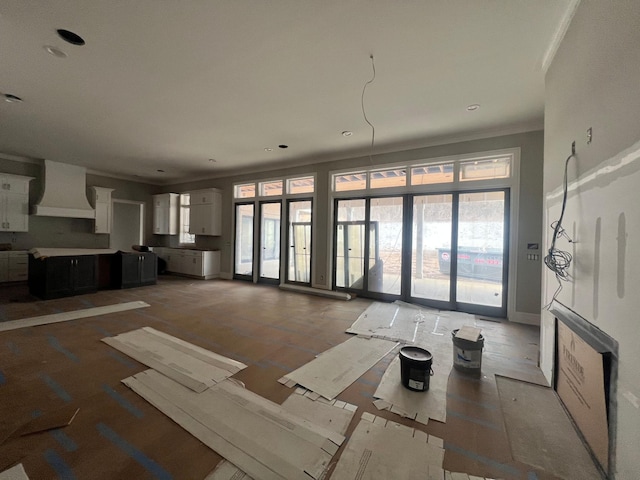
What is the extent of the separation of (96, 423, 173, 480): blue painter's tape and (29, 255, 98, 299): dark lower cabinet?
4.77 metres

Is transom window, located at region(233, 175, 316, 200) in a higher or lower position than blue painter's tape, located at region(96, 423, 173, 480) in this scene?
higher

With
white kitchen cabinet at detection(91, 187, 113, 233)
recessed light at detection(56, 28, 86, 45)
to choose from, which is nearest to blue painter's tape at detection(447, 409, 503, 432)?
recessed light at detection(56, 28, 86, 45)

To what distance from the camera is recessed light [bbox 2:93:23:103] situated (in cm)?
347

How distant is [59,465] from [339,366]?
2088mm

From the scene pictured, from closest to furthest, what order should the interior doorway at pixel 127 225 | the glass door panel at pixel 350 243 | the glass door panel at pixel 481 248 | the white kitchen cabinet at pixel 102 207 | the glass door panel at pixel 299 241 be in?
the glass door panel at pixel 481 248 < the glass door panel at pixel 350 243 < the glass door panel at pixel 299 241 < the white kitchen cabinet at pixel 102 207 < the interior doorway at pixel 127 225

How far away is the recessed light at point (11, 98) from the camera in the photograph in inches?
137

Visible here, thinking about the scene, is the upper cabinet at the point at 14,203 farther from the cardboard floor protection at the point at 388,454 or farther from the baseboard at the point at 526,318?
the baseboard at the point at 526,318

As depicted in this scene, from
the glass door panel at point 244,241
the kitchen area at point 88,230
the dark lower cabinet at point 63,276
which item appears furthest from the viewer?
the glass door panel at point 244,241

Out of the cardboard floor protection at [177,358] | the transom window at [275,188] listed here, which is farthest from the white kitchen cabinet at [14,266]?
the cardboard floor protection at [177,358]

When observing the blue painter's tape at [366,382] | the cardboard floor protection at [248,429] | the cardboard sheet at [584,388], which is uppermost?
the cardboard sheet at [584,388]

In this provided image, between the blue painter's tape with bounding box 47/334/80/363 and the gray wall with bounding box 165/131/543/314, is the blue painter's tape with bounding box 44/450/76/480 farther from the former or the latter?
the gray wall with bounding box 165/131/543/314

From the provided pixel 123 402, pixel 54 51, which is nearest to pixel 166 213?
pixel 54 51

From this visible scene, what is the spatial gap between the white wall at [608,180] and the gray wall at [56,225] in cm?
1032

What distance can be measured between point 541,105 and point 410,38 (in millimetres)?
2512
